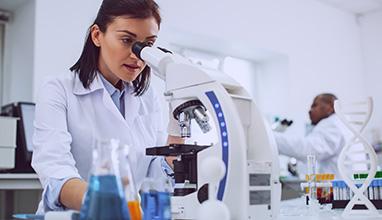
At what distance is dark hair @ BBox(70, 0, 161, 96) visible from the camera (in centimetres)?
127

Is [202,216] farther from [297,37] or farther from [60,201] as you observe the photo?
[297,37]

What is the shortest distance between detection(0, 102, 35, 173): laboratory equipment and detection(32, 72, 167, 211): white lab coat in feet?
4.07

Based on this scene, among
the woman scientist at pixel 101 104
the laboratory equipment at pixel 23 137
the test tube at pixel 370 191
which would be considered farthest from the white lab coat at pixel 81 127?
the laboratory equipment at pixel 23 137

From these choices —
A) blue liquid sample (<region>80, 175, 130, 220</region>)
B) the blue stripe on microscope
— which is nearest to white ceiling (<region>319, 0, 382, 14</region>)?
the blue stripe on microscope

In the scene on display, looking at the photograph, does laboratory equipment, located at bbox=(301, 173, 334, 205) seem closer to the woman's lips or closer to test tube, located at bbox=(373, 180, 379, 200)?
test tube, located at bbox=(373, 180, 379, 200)

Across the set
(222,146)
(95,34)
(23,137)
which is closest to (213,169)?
(222,146)

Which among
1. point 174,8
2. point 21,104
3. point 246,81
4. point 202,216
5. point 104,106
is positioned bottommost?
point 202,216

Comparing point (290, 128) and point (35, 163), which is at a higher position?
point (290, 128)

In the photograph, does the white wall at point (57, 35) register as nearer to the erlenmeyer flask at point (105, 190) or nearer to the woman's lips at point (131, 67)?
the woman's lips at point (131, 67)

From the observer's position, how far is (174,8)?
3617 mm

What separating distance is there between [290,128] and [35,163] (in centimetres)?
367

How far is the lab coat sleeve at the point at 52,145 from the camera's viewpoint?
3.50 ft

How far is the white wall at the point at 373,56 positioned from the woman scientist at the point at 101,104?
442 cm

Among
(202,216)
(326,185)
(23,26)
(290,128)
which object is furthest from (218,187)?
(290,128)
